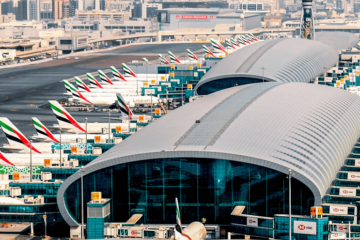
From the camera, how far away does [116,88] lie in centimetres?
15625

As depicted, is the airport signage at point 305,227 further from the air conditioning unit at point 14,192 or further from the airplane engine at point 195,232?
the air conditioning unit at point 14,192

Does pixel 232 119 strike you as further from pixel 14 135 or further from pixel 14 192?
pixel 14 135

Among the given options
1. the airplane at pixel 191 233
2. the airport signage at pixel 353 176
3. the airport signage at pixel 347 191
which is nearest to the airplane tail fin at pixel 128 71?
the airport signage at pixel 353 176

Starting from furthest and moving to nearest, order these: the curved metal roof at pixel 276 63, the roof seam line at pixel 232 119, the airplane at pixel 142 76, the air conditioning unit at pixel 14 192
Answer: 1. the airplane at pixel 142 76
2. the curved metal roof at pixel 276 63
3. the air conditioning unit at pixel 14 192
4. the roof seam line at pixel 232 119

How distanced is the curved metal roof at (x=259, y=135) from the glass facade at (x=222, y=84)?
150 ft

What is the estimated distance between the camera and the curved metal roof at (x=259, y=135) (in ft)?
206

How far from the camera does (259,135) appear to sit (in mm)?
67250

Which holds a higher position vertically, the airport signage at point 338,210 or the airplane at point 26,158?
the airport signage at point 338,210

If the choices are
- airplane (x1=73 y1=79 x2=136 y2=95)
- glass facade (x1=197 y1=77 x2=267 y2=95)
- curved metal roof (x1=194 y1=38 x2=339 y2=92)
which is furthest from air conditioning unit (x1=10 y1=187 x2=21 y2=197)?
airplane (x1=73 y1=79 x2=136 y2=95)

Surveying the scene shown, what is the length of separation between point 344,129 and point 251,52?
70.4 m

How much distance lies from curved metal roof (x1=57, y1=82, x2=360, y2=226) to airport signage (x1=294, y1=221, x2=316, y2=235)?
5187mm

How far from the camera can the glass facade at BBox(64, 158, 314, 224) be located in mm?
61938

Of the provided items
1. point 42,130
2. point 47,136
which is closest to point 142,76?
point 47,136

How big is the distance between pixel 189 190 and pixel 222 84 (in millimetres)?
75012
